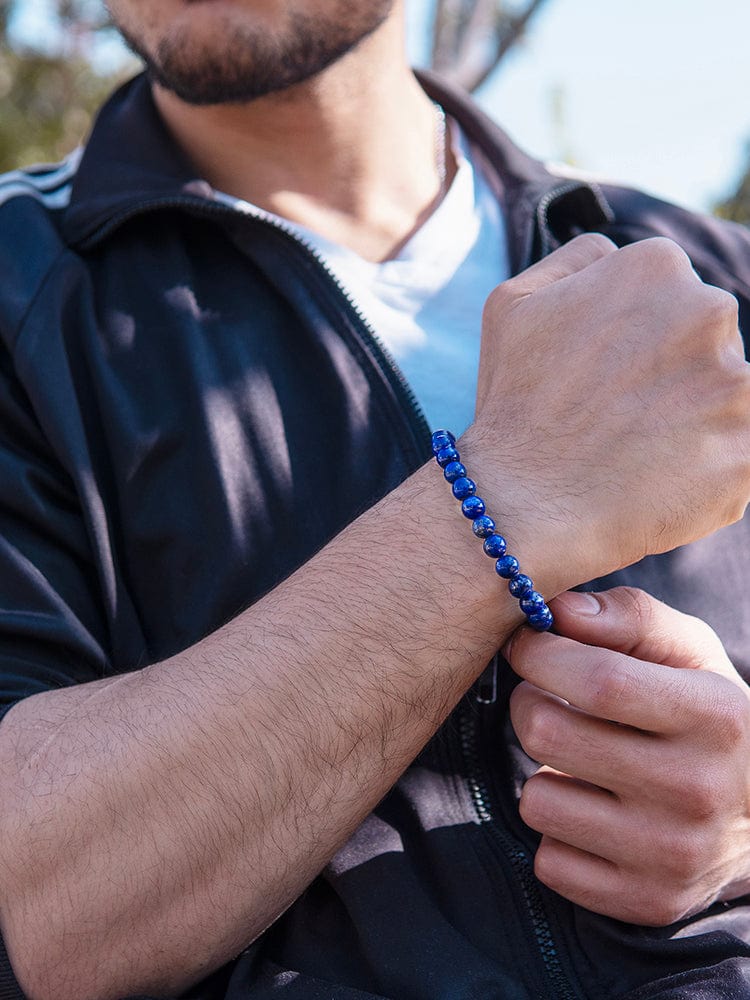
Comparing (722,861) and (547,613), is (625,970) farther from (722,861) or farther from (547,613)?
(547,613)

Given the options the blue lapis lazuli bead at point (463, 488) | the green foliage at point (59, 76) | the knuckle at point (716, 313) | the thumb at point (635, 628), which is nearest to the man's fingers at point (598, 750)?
the thumb at point (635, 628)

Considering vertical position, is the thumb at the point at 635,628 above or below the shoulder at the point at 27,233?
below

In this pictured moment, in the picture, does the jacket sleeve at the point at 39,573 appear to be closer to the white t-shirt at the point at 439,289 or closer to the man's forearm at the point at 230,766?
the man's forearm at the point at 230,766

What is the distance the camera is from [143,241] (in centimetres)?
203

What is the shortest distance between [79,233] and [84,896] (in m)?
1.21

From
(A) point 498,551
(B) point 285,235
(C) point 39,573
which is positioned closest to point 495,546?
(A) point 498,551

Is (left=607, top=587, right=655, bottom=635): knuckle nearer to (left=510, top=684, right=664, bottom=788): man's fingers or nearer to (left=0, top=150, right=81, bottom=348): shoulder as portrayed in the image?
(left=510, top=684, right=664, bottom=788): man's fingers

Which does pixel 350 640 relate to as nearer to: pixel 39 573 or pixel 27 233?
pixel 39 573

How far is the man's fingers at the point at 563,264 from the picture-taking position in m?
1.65

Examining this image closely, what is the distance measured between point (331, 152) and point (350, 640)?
1317 mm

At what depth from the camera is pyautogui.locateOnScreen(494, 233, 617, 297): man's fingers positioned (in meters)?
1.65

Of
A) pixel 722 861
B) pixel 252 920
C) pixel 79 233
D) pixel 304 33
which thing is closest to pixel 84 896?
pixel 252 920

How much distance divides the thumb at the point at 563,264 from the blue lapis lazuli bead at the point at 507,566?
48cm

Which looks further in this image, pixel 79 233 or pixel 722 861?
pixel 79 233
